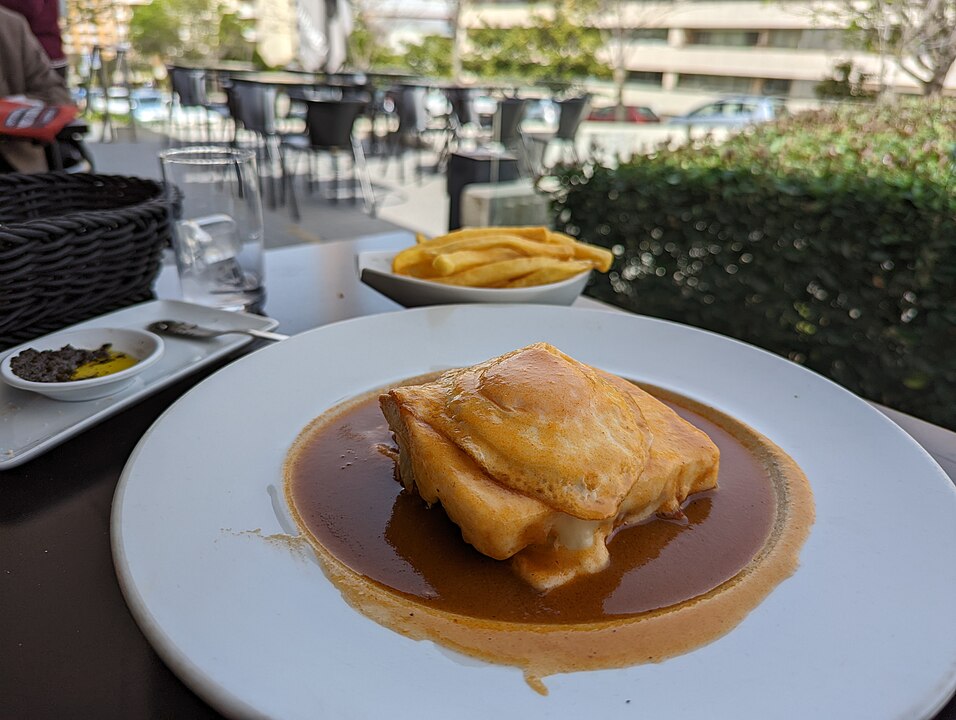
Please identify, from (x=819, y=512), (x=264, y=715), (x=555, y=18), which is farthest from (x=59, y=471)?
(x=555, y=18)

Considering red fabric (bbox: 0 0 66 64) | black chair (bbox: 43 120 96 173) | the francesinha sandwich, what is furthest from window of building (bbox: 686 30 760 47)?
the francesinha sandwich

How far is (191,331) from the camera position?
1.46 metres

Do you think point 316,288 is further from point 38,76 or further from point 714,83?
point 714,83

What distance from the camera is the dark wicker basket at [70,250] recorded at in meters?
1.29

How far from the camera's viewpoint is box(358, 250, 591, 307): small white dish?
1551 millimetres

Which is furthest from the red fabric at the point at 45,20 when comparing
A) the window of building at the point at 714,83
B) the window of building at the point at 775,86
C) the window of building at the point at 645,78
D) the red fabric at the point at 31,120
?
the window of building at the point at 645,78

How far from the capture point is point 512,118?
8844 millimetres

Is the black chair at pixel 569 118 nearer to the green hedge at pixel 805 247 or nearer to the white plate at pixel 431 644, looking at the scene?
the green hedge at pixel 805 247

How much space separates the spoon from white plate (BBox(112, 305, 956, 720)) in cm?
25

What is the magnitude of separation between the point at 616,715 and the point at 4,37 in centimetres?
468

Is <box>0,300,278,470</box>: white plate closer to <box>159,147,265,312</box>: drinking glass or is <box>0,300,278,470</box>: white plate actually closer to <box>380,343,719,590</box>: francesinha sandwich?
<box>159,147,265,312</box>: drinking glass

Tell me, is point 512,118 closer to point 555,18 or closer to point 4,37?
point 4,37

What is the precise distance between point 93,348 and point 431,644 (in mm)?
1004

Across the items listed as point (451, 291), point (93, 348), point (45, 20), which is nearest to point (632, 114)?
point (45, 20)
